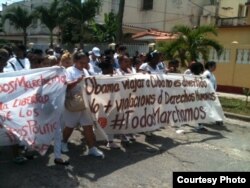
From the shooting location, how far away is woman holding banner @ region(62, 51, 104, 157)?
612 centimetres

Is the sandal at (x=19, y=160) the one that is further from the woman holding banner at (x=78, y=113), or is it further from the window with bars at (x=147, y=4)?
the window with bars at (x=147, y=4)

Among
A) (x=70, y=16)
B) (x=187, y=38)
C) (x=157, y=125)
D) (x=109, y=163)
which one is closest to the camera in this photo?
(x=109, y=163)

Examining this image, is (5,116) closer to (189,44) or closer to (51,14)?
(189,44)

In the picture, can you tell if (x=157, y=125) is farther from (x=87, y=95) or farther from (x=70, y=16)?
(x=70, y=16)

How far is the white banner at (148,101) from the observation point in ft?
22.1

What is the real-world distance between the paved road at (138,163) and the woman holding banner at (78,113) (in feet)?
0.94

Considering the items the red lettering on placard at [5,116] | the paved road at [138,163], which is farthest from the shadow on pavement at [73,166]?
the red lettering on placard at [5,116]

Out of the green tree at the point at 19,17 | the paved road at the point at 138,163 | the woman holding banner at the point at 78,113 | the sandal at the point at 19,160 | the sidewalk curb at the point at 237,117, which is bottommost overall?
the sidewalk curb at the point at 237,117

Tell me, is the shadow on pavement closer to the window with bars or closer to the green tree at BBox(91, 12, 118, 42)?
the green tree at BBox(91, 12, 118, 42)

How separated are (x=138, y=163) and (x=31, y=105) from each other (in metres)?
1.82

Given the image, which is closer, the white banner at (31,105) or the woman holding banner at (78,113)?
the white banner at (31,105)

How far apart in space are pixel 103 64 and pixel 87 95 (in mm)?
710

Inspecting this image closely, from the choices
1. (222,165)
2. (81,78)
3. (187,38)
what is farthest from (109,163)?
(187,38)

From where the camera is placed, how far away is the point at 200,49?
1592 centimetres
